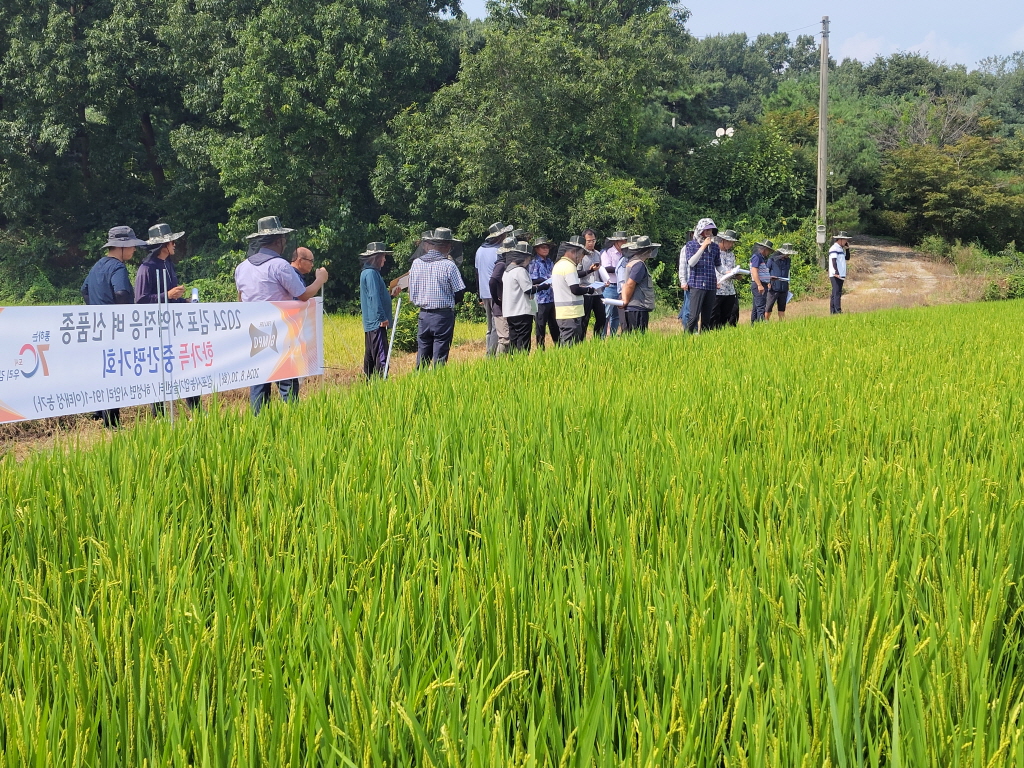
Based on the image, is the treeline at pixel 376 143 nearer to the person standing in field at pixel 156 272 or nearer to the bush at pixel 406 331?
the bush at pixel 406 331

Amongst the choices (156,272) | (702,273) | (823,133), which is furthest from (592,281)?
(823,133)

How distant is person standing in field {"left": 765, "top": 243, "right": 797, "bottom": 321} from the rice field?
9.84 meters

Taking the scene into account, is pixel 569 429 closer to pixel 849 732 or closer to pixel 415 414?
pixel 415 414

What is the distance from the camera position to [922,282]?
23.9 m

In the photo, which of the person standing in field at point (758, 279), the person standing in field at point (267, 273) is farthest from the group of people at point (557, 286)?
the person standing in field at point (758, 279)

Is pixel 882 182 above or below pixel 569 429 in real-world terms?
above

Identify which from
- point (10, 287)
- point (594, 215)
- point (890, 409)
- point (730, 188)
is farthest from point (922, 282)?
point (10, 287)

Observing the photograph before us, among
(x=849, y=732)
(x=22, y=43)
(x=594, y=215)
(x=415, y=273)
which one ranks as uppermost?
(x=22, y=43)

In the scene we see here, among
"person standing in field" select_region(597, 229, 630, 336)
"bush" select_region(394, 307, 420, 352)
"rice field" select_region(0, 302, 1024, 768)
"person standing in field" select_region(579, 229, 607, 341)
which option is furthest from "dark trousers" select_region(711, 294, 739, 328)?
"rice field" select_region(0, 302, 1024, 768)

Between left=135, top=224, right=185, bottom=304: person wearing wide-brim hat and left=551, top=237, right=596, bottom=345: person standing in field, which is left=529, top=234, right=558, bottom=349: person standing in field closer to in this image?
left=551, top=237, right=596, bottom=345: person standing in field

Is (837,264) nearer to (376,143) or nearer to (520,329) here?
(520,329)

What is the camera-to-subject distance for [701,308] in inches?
373

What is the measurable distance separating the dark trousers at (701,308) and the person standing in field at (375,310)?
317 cm

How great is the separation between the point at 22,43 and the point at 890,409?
2675cm
